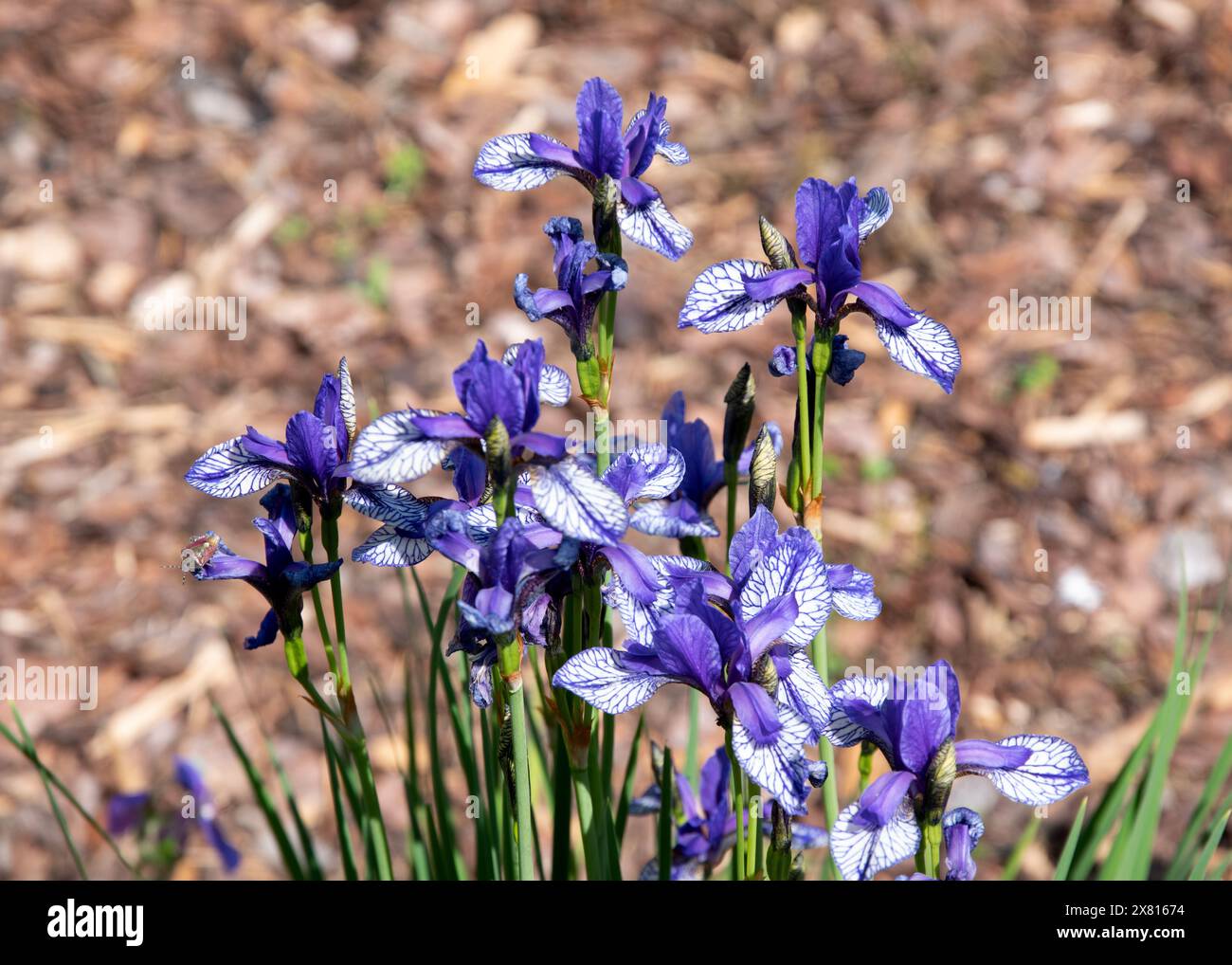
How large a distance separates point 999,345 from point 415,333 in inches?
63.8

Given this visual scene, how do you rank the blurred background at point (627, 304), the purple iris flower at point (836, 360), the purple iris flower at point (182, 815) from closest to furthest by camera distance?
the purple iris flower at point (836, 360), the purple iris flower at point (182, 815), the blurred background at point (627, 304)

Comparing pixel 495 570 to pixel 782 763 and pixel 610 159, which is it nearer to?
pixel 782 763

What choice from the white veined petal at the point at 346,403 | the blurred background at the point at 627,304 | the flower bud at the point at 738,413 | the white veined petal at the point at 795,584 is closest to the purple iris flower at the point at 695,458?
the flower bud at the point at 738,413

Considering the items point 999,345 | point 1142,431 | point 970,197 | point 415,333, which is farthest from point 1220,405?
point 415,333

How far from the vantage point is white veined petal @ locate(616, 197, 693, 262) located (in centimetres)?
117

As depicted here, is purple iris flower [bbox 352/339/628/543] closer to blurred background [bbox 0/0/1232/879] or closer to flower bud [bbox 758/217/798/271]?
flower bud [bbox 758/217/798/271]

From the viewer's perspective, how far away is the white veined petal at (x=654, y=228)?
3.82ft

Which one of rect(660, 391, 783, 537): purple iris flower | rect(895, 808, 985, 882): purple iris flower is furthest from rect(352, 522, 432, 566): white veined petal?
rect(895, 808, 985, 882): purple iris flower

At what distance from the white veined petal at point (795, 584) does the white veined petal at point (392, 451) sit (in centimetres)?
29

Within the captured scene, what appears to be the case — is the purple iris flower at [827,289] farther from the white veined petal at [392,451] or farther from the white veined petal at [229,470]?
the white veined petal at [229,470]

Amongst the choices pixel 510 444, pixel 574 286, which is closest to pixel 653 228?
Answer: pixel 574 286

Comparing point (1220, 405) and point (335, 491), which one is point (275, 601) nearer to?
point (335, 491)

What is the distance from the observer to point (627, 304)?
10.8 feet

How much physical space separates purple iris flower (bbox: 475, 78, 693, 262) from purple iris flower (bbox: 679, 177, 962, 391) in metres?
0.07
